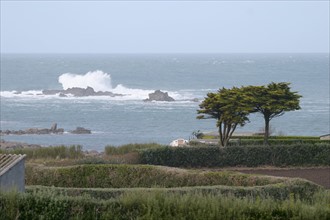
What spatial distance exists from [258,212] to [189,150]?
1605 centimetres

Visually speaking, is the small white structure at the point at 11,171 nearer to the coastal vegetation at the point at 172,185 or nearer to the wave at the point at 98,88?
the coastal vegetation at the point at 172,185

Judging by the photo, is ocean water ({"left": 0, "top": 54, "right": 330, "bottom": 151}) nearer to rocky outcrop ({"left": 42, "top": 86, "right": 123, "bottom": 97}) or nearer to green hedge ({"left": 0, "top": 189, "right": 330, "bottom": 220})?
rocky outcrop ({"left": 42, "top": 86, "right": 123, "bottom": 97})

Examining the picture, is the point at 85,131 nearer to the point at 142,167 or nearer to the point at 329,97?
the point at 142,167

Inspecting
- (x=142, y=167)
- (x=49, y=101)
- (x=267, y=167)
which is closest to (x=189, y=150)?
(x=267, y=167)

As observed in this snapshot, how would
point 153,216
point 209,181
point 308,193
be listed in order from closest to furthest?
1. point 153,216
2. point 308,193
3. point 209,181

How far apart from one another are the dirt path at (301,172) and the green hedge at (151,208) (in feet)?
45.1

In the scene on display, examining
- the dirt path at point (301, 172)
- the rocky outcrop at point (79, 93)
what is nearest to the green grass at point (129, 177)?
the dirt path at point (301, 172)

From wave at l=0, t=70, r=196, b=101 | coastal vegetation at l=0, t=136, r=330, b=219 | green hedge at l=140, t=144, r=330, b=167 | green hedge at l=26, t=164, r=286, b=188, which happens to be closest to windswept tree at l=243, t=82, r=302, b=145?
coastal vegetation at l=0, t=136, r=330, b=219

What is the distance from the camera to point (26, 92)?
10294cm

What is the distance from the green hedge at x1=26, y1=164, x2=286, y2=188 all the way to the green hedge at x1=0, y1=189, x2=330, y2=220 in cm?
863

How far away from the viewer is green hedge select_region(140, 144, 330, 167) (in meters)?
29.2

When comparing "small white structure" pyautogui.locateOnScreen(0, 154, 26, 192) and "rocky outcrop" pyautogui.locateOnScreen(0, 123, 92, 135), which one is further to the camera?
"rocky outcrop" pyautogui.locateOnScreen(0, 123, 92, 135)

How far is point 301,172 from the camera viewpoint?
28688mm

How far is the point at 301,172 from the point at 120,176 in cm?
885
